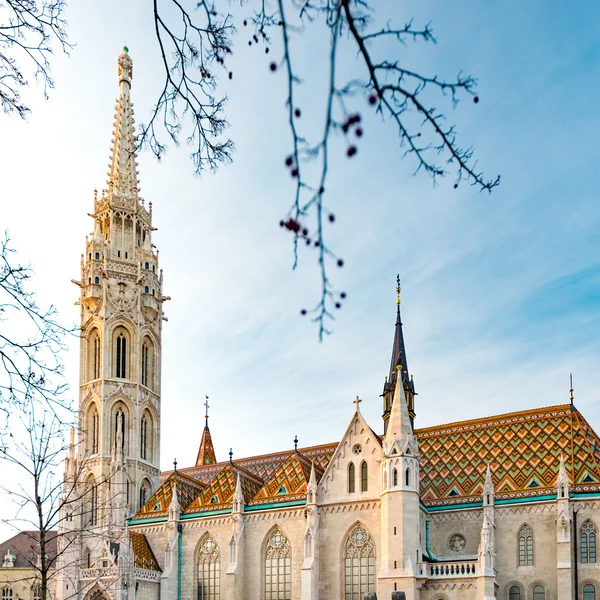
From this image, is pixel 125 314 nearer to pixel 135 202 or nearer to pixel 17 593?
pixel 135 202

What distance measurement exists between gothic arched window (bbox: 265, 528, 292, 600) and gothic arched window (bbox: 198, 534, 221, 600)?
2938 millimetres

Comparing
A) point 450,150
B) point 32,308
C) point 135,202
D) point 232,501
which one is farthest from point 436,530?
point 450,150

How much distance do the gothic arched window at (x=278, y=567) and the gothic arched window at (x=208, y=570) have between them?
294 centimetres

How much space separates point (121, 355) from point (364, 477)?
63.6 ft

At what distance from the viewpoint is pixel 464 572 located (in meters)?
Answer: 36.6

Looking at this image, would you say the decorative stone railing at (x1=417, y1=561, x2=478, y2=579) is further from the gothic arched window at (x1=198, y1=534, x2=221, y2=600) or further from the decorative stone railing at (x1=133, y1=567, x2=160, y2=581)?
the decorative stone railing at (x1=133, y1=567, x2=160, y2=581)

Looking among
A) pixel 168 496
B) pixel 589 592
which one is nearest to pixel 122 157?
pixel 168 496

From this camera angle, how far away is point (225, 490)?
4750 centimetres

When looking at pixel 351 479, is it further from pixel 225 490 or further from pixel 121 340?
pixel 121 340

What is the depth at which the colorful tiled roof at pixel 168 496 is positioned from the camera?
1891 inches

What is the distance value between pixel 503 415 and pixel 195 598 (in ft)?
62.2

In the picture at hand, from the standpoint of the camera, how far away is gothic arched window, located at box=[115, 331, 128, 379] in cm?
5247

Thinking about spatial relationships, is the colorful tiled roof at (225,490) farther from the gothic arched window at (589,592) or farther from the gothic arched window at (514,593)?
the gothic arched window at (589,592)

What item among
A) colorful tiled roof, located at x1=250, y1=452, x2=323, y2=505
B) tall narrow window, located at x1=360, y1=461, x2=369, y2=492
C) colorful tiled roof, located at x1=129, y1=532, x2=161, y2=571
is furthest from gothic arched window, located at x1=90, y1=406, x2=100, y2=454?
tall narrow window, located at x1=360, y1=461, x2=369, y2=492
